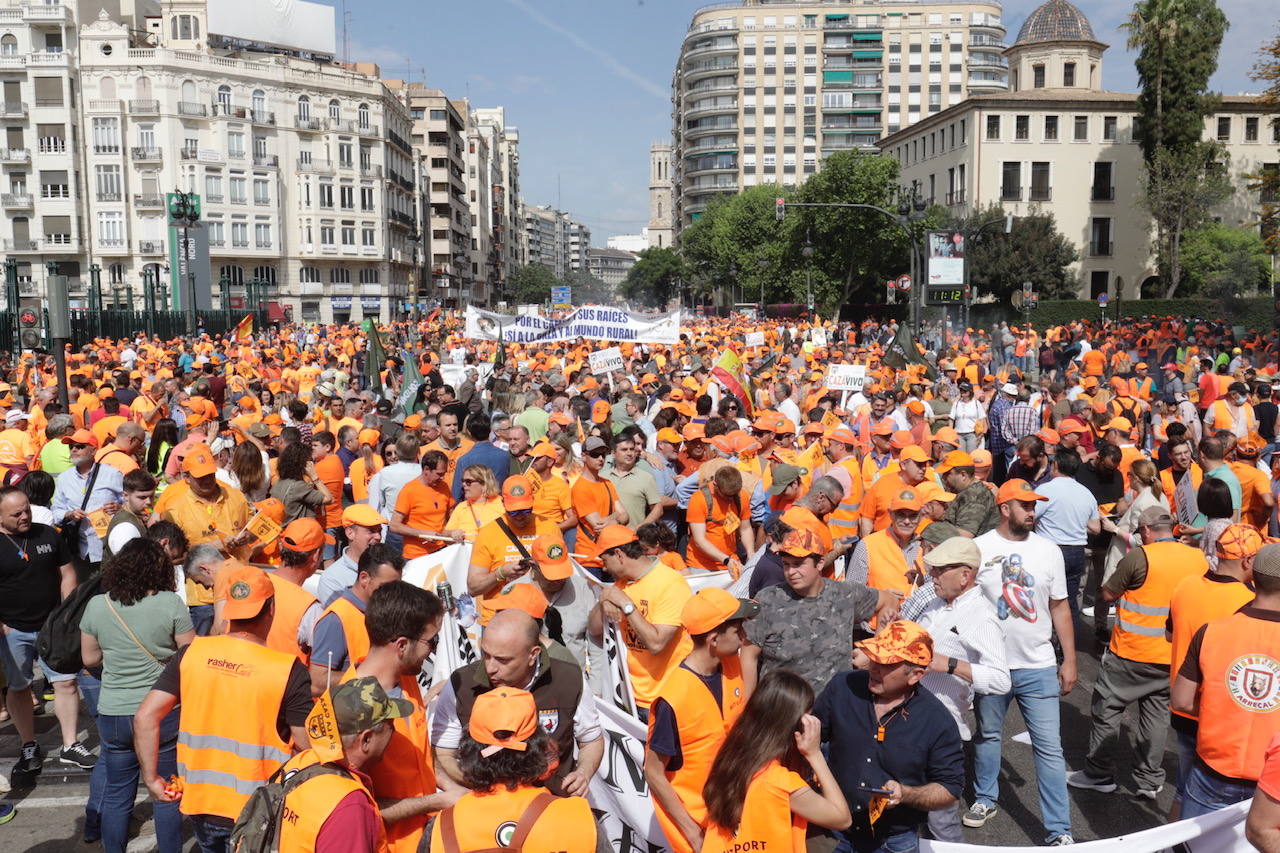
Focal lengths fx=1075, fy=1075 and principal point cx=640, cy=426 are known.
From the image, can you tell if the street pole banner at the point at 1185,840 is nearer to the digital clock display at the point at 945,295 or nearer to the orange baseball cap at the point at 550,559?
the orange baseball cap at the point at 550,559

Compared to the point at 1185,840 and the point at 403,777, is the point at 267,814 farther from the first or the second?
the point at 1185,840

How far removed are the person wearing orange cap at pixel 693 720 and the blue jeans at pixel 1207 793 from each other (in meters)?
2.08

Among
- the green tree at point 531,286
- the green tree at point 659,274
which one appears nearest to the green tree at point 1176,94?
the green tree at point 659,274

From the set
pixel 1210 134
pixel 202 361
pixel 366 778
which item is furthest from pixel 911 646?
pixel 1210 134

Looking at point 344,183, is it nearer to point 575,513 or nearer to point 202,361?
point 202,361

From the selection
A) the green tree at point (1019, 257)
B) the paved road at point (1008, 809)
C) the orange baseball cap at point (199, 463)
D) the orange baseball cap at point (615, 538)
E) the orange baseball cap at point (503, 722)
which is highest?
the green tree at point (1019, 257)

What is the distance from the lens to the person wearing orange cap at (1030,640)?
Answer: 529 centimetres

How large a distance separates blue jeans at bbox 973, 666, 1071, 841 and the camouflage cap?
3.34 meters

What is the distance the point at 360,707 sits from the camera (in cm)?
328

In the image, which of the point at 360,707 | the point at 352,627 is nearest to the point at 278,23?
the point at 352,627

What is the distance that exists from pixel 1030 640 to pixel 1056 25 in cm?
7100

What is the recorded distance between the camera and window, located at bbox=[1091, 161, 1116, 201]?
2414 inches

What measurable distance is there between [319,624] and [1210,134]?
225ft

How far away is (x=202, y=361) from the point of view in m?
20.1
